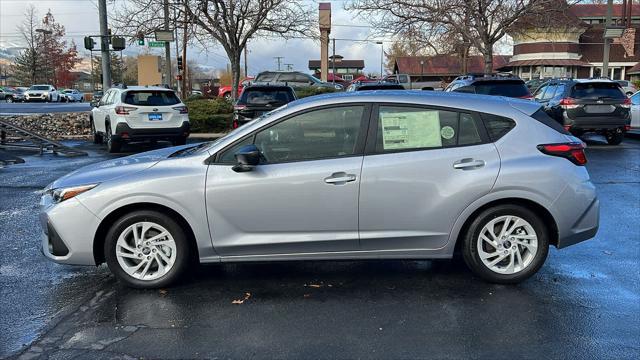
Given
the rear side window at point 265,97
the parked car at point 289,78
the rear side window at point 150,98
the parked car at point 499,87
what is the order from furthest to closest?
1. the parked car at point 289,78
2. the parked car at point 499,87
3. the rear side window at point 150,98
4. the rear side window at point 265,97

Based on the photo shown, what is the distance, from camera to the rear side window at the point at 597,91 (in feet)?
47.0

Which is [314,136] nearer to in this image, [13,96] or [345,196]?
[345,196]

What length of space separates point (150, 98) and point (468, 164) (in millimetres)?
10818

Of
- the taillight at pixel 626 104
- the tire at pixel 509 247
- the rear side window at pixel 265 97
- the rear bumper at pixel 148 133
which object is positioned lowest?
the tire at pixel 509 247

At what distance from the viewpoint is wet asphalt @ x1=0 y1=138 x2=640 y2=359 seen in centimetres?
368

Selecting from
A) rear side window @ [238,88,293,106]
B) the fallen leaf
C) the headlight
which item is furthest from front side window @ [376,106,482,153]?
rear side window @ [238,88,293,106]

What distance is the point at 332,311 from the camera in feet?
14.0

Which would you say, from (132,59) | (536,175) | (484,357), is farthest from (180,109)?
(132,59)

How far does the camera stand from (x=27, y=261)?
5.55m

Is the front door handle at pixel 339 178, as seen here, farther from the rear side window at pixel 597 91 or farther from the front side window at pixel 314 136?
the rear side window at pixel 597 91

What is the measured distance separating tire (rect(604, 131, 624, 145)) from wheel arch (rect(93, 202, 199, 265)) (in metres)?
13.5

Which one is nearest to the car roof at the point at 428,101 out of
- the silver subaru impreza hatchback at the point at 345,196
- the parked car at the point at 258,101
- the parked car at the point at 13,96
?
the silver subaru impreza hatchback at the point at 345,196

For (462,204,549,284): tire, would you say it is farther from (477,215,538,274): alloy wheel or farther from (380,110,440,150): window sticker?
(380,110,440,150): window sticker

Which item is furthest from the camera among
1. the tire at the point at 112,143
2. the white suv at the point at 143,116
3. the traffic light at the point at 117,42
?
the traffic light at the point at 117,42
